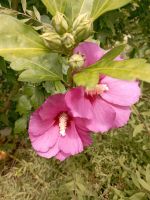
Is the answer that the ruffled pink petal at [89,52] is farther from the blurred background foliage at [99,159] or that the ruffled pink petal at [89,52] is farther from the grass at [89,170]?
the grass at [89,170]

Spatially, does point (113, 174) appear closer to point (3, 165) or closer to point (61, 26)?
point (3, 165)

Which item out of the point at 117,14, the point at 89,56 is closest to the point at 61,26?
the point at 89,56

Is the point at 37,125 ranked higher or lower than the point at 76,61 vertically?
lower

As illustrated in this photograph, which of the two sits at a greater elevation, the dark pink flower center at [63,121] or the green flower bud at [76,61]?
the green flower bud at [76,61]

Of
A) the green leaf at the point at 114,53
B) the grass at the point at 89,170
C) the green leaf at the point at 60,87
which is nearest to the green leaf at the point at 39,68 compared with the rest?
the green leaf at the point at 60,87

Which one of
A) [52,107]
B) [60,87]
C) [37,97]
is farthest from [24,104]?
[52,107]

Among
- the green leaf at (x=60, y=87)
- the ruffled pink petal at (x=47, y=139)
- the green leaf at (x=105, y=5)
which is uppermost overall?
the green leaf at (x=105, y=5)

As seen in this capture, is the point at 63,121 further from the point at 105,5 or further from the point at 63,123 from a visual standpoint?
the point at 105,5
